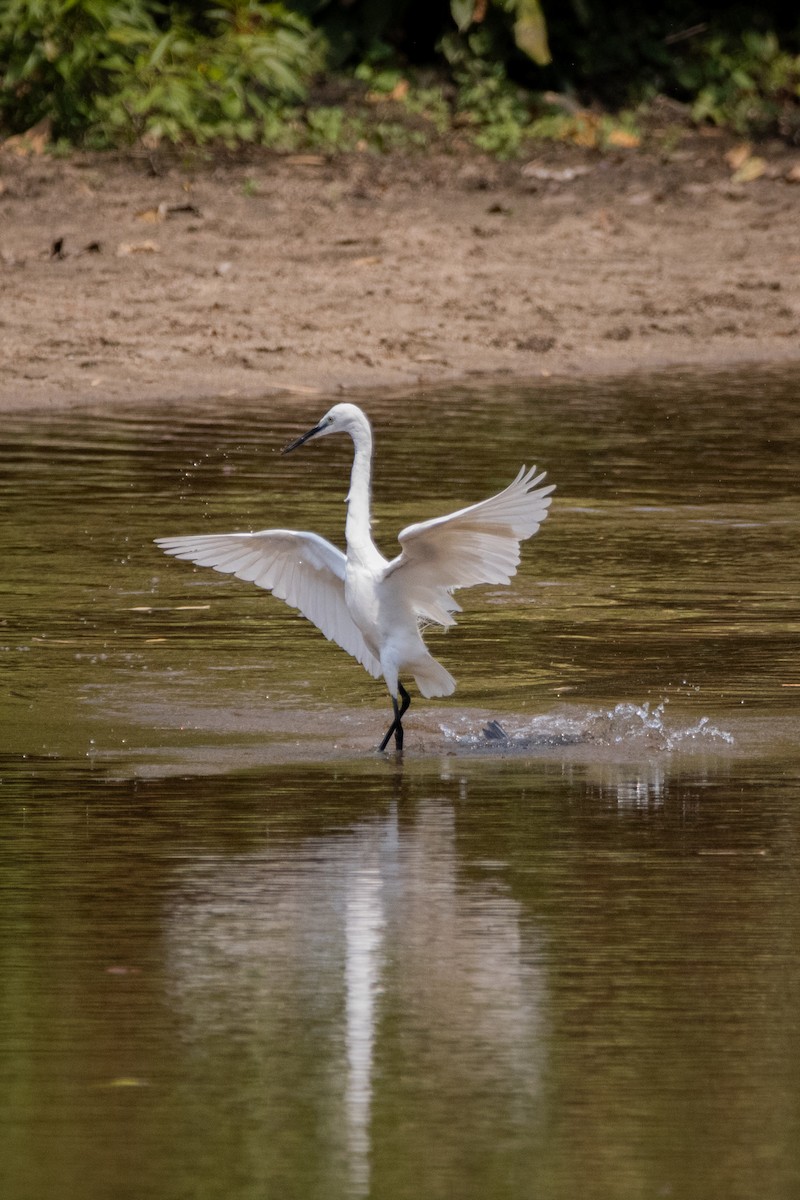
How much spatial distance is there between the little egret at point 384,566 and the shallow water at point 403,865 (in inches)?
9.8

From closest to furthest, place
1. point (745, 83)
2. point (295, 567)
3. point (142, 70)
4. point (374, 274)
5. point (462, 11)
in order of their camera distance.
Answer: point (295, 567)
point (374, 274)
point (142, 70)
point (462, 11)
point (745, 83)

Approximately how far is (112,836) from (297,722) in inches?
66.0

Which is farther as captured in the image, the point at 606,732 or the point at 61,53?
the point at 61,53

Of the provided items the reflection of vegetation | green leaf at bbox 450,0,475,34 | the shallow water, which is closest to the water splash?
the shallow water

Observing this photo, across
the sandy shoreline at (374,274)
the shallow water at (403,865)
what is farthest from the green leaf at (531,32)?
the shallow water at (403,865)

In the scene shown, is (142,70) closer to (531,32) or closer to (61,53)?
(61,53)

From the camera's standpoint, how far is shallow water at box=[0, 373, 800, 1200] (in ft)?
14.3

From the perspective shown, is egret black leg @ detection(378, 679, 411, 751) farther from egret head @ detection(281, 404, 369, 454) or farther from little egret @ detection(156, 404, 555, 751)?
egret head @ detection(281, 404, 369, 454)

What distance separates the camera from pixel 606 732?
307 inches

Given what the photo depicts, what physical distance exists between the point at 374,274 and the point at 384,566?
8587 mm

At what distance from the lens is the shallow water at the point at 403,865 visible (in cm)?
436

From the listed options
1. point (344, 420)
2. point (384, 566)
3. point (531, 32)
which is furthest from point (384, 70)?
point (384, 566)

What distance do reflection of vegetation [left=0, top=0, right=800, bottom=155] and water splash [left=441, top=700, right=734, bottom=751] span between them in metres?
11.6

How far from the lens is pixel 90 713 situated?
800 cm
